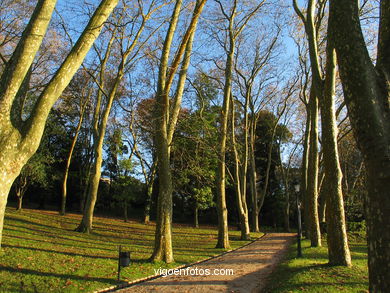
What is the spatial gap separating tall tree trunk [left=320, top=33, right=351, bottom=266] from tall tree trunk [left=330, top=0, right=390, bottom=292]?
4.08m

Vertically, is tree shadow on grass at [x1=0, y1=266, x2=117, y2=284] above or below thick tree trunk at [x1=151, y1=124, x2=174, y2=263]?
below

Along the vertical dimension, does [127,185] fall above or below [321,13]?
below

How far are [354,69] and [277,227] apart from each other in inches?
1423

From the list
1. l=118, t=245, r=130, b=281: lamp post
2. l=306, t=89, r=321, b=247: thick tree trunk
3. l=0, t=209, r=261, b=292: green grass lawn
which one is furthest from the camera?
l=306, t=89, r=321, b=247: thick tree trunk

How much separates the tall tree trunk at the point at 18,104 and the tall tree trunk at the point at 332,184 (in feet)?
21.3

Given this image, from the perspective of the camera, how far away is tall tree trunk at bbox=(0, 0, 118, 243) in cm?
410

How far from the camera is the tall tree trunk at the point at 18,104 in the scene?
13.4 feet

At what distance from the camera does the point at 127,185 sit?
2958 centimetres

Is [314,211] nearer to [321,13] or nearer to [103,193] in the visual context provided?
[321,13]

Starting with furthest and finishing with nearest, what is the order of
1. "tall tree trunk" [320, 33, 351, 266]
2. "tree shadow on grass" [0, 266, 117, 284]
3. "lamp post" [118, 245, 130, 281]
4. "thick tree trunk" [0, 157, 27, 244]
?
"tall tree trunk" [320, 33, 351, 266]
"lamp post" [118, 245, 130, 281]
"tree shadow on grass" [0, 266, 117, 284]
"thick tree trunk" [0, 157, 27, 244]

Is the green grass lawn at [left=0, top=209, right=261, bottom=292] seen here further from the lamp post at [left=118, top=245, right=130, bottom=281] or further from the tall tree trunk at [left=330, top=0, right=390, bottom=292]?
the tall tree trunk at [left=330, top=0, right=390, bottom=292]

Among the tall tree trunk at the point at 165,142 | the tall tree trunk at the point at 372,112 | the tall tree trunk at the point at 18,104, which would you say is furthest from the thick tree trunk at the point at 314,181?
the tall tree trunk at the point at 18,104

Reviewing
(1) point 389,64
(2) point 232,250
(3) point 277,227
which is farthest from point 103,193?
(1) point 389,64

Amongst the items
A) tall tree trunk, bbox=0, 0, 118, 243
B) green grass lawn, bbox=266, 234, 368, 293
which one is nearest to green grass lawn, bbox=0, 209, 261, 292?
tall tree trunk, bbox=0, 0, 118, 243
